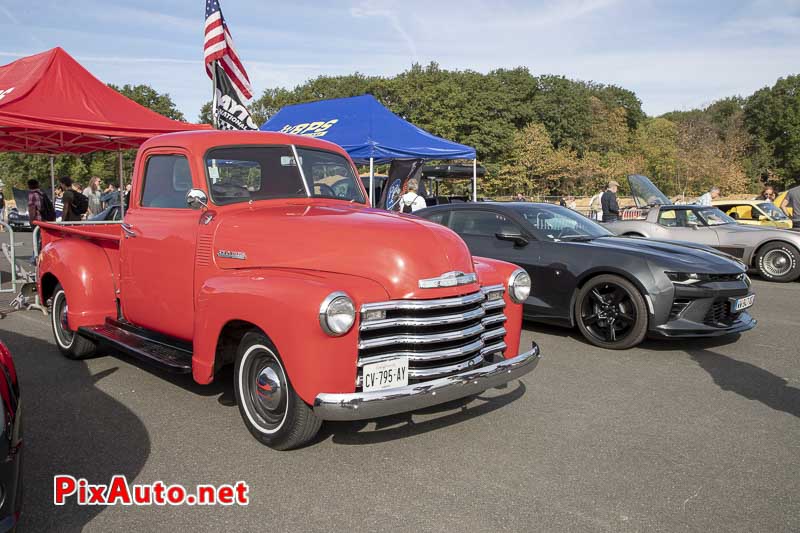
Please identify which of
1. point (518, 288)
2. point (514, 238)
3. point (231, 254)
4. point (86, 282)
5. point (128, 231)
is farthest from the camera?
point (514, 238)

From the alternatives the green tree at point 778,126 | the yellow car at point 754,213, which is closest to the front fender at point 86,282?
the yellow car at point 754,213

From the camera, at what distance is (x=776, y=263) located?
11.5m

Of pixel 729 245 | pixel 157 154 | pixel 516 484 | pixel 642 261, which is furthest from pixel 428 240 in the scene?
pixel 729 245

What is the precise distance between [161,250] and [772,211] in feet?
47.6

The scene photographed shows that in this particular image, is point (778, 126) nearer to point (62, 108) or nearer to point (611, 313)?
point (611, 313)

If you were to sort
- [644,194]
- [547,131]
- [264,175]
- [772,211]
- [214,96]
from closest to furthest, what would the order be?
[264,175], [214,96], [644,194], [772,211], [547,131]

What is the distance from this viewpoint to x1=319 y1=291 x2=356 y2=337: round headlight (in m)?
3.14

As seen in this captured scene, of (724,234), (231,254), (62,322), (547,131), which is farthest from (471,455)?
(547,131)

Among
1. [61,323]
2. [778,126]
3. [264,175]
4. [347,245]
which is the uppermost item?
[778,126]

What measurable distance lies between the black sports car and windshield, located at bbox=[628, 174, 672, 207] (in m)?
5.99

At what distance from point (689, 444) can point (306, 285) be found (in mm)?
2612

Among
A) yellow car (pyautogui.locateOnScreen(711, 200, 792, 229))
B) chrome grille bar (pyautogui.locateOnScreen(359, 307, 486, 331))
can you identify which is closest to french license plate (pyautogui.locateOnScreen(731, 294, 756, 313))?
chrome grille bar (pyautogui.locateOnScreen(359, 307, 486, 331))

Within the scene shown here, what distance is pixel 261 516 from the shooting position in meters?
2.92

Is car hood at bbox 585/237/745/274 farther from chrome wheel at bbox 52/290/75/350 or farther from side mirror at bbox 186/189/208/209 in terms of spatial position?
chrome wheel at bbox 52/290/75/350
